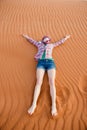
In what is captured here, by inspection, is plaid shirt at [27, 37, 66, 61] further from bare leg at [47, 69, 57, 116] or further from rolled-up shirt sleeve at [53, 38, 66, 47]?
bare leg at [47, 69, 57, 116]

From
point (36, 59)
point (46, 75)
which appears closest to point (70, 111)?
point (46, 75)

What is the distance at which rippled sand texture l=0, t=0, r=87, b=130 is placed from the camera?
590 cm

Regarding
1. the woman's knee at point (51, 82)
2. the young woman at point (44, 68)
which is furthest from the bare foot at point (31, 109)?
the woman's knee at point (51, 82)

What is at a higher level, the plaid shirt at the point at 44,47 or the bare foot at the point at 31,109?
the plaid shirt at the point at 44,47

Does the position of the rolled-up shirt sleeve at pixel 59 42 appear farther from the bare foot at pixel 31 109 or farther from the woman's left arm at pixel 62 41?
the bare foot at pixel 31 109

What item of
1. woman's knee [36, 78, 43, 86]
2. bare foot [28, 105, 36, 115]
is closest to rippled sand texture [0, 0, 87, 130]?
bare foot [28, 105, 36, 115]

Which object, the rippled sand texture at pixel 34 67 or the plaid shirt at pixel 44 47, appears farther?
the plaid shirt at pixel 44 47

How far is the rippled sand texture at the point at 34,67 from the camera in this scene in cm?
590

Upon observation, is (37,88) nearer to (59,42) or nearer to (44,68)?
(44,68)

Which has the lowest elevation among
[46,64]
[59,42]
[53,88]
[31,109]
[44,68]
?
[31,109]

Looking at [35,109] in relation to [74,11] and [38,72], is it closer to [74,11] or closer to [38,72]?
[38,72]

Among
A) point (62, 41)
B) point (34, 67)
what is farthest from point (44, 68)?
point (62, 41)

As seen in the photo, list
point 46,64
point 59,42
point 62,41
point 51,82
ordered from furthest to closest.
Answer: point 62,41
point 59,42
point 46,64
point 51,82

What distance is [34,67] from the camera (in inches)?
290
